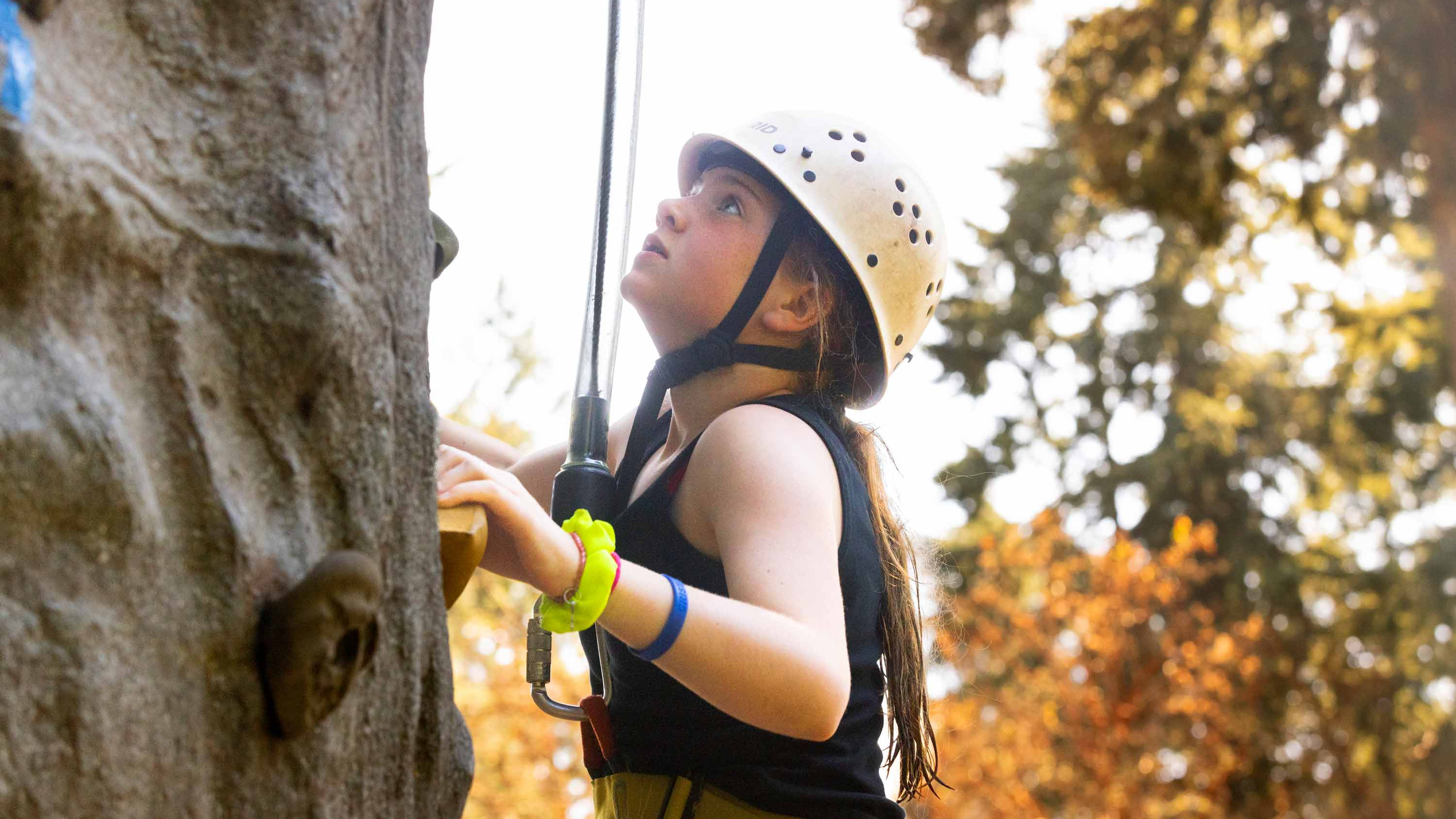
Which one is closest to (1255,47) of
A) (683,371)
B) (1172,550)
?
(1172,550)

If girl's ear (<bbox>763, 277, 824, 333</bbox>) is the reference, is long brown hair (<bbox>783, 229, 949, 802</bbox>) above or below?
below

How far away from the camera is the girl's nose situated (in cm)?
212

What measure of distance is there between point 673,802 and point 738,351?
0.72 meters

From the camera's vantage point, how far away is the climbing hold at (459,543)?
4.68 feet

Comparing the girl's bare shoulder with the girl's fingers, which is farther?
the girl's bare shoulder

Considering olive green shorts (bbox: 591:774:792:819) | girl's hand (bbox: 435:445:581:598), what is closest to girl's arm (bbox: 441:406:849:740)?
girl's hand (bbox: 435:445:581:598)

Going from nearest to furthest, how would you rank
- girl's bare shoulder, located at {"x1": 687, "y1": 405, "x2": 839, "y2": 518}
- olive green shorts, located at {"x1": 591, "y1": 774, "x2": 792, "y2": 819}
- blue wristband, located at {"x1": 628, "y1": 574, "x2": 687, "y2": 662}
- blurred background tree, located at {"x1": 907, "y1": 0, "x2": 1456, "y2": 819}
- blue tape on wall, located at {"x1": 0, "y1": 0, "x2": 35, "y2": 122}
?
blue tape on wall, located at {"x1": 0, "y1": 0, "x2": 35, "y2": 122}, blue wristband, located at {"x1": 628, "y1": 574, "x2": 687, "y2": 662}, girl's bare shoulder, located at {"x1": 687, "y1": 405, "x2": 839, "y2": 518}, olive green shorts, located at {"x1": 591, "y1": 774, "x2": 792, "y2": 819}, blurred background tree, located at {"x1": 907, "y1": 0, "x2": 1456, "y2": 819}

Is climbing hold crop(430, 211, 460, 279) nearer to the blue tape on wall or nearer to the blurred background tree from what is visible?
the blue tape on wall

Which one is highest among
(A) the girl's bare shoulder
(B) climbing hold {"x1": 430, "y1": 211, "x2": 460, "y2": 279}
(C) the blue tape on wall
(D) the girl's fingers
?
(C) the blue tape on wall

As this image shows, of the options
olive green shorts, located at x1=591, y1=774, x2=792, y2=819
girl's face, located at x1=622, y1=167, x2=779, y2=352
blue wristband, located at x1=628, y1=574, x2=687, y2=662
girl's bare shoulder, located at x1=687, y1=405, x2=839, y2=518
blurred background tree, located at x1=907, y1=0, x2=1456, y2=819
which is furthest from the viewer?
blurred background tree, located at x1=907, y1=0, x2=1456, y2=819

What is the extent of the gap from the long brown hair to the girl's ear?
0.01m

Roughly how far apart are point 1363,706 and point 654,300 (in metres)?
13.9

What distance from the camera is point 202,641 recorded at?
41.8 inches

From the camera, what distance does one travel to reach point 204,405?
1.09 m
